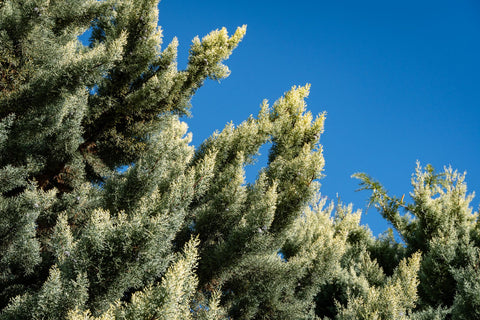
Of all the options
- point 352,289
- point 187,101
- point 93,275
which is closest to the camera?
point 93,275

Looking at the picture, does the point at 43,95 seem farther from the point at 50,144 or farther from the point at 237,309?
the point at 237,309

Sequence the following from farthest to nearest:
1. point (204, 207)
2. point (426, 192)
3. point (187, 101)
→ point (426, 192) → point (187, 101) → point (204, 207)

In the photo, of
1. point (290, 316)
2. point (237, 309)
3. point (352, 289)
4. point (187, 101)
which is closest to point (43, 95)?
point (187, 101)

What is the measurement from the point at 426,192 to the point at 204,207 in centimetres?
644

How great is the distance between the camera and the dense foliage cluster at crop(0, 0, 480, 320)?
12.6 ft

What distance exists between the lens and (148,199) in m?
4.55

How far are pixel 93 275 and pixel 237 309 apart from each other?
2.72 meters

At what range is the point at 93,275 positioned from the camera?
12.4 feet

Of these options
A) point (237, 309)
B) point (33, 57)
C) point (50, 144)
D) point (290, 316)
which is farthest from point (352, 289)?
point (33, 57)

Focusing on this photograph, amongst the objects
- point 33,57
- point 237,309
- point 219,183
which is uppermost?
point 33,57

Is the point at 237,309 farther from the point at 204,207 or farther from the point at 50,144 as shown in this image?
the point at 50,144

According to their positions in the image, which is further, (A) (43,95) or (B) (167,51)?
(B) (167,51)

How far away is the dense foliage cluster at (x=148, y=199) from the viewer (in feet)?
12.6

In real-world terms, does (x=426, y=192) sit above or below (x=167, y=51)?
above
